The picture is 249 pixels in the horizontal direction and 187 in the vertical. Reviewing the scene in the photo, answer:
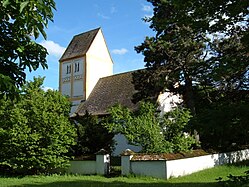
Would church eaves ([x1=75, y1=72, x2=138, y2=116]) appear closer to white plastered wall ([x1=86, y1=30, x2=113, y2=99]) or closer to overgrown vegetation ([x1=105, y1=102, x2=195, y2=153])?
white plastered wall ([x1=86, y1=30, x2=113, y2=99])

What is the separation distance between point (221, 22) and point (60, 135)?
11.6 metres

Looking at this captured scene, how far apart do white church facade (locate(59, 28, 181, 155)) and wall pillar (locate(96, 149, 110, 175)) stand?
725 inches

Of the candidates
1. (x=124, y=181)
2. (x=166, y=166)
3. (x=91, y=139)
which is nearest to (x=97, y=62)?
(x=91, y=139)

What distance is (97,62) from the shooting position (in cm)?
4503

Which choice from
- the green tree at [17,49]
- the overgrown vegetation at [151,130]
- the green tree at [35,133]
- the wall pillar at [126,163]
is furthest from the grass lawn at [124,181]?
the green tree at [17,49]

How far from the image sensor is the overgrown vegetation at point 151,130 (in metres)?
16.6

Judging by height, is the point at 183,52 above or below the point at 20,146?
above

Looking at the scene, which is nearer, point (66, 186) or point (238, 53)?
point (238, 53)

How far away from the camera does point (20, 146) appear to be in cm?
1617

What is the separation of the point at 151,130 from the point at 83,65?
94.1 feet

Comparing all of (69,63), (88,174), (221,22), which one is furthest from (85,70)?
(221,22)

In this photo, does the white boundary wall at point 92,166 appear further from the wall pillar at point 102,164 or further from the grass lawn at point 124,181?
the grass lawn at point 124,181

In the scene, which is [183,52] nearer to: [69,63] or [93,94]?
[93,94]

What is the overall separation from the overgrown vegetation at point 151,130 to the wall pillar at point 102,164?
1313 millimetres
